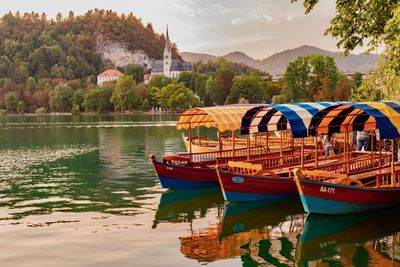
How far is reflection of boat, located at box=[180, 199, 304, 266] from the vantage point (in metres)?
14.5

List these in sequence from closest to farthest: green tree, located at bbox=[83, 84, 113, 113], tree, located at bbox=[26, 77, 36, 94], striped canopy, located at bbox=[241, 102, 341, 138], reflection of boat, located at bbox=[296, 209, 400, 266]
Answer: reflection of boat, located at bbox=[296, 209, 400, 266] → striped canopy, located at bbox=[241, 102, 341, 138] → green tree, located at bbox=[83, 84, 113, 113] → tree, located at bbox=[26, 77, 36, 94]

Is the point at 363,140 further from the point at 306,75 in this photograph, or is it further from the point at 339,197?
the point at 306,75

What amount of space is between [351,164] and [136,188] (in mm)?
10869

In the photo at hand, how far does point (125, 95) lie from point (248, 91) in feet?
116

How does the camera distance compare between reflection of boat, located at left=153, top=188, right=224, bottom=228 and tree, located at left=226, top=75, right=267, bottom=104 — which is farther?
tree, located at left=226, top=75, right=267, bottom=104

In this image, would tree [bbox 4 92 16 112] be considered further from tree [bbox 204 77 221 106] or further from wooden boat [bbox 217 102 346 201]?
wooden boat [bbox 217 102 346 201]

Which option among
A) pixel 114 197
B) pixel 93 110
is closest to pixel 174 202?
pixel 114 197

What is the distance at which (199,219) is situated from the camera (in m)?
19.1

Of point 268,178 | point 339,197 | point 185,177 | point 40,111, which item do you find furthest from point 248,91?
point 339,197

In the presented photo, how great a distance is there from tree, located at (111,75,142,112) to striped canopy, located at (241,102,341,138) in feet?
394

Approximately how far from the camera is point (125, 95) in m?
144

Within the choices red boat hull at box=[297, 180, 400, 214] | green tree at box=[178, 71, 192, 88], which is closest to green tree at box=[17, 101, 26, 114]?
green tree at box=[178, 71, 192, 88]

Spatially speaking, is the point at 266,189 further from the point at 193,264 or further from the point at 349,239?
the point at 193,264

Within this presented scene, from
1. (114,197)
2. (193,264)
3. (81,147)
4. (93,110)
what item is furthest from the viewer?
(93,110)
